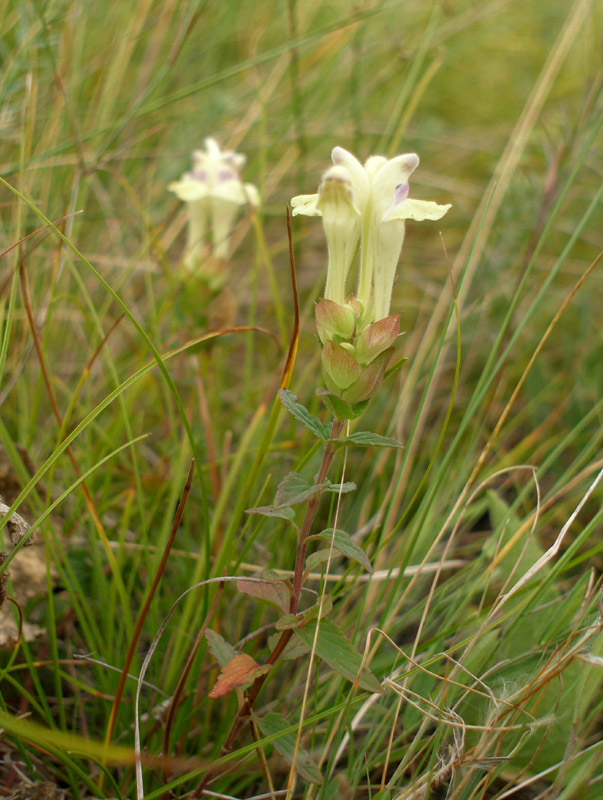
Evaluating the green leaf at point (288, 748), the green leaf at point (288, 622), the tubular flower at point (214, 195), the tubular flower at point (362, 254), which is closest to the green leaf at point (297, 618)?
the green leaf at point (288, 622)

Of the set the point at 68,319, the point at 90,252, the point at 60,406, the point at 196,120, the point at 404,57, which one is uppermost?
the point at 404,57

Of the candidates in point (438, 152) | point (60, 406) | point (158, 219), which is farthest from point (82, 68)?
point (438, 152)

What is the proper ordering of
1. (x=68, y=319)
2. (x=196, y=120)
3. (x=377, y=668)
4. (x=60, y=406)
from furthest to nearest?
(x=196, y=120) → (x=68, y=319) → (x=60, y=406) → (x=377, y=668)

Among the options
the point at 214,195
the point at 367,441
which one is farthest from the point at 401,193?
the point at 214,195

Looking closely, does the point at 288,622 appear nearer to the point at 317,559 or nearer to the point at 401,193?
the point at 317,559

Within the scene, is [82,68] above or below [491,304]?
above

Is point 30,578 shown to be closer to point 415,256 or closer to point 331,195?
point 331,195

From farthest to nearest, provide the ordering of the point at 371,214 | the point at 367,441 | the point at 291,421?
the point at 291,421 → the point at 371,214 → the point at 367,441
